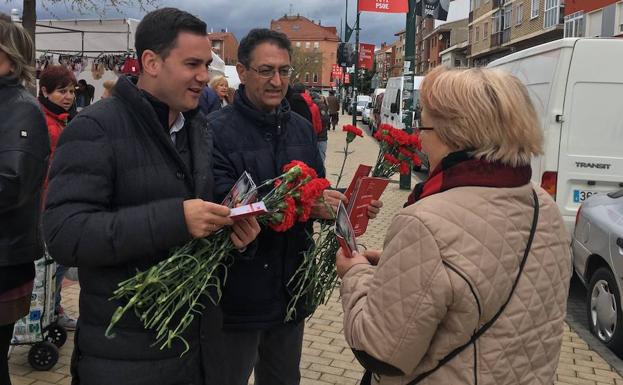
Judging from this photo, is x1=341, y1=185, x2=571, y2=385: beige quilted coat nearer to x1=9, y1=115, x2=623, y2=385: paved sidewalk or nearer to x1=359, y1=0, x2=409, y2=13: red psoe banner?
x1=9, y1=115, x2=623, y2=385: paved sidewalk

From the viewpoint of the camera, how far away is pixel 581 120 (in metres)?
6.19

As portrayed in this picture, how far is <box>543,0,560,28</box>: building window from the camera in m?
35.9

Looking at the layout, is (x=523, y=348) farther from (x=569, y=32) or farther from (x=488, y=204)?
(x=569, y=32)

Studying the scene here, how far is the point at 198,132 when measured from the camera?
2137 millimetres

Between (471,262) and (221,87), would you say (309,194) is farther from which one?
(221,87)

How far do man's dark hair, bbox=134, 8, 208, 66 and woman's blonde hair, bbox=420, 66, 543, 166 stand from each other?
83 centimetres

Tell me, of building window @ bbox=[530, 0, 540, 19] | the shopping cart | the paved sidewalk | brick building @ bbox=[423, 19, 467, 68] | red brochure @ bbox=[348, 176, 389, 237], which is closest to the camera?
red brochure @ bbox=[348, 176, 389, 237]

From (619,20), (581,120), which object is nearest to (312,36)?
(619,20)

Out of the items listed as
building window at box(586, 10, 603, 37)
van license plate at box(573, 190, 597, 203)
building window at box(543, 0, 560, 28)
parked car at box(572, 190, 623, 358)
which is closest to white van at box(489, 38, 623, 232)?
van license plate at box(573, 190, 597, 203)

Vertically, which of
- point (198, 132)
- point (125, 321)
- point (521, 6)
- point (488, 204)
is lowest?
point (125, 321)

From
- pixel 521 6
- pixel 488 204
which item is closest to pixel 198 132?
pixel 488 204

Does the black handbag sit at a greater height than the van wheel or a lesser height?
greater

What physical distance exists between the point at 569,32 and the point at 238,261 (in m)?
31.5

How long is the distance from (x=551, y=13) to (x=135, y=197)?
40.0 metres
